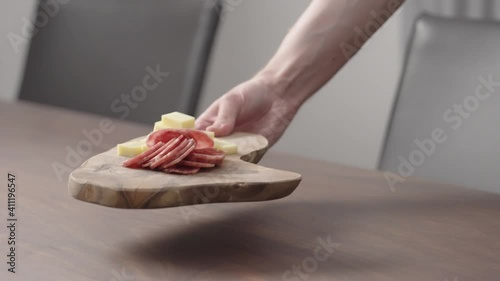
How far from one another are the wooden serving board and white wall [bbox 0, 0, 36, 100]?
227 centimetres

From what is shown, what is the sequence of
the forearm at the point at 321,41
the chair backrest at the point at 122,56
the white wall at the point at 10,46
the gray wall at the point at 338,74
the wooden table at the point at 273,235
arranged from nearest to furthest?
→ the wooden table at the point at 273,235
the forearm at the point at 321,41
the chair backrest at the point at 122,56
the gray wall at the point at 338,74
the white wall at the point at 10,46

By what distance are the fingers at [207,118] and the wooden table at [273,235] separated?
0.17 meters

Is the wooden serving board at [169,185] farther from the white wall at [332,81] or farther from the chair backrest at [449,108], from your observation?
the white wall at [332,81]

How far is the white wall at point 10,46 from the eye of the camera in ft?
10.3

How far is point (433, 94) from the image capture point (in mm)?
1608

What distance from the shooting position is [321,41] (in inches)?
57.9

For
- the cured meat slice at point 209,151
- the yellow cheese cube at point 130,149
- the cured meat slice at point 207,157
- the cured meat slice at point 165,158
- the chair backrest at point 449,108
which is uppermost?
the chair backrest at point 449,108

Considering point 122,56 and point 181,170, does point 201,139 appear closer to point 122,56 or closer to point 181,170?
point 181,170

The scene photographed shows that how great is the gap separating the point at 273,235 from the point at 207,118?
1.27 feet

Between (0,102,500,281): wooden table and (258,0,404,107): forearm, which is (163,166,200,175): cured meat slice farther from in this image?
(258,0,404,107): forearm

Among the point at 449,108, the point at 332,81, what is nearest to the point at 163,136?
the point at 449,108

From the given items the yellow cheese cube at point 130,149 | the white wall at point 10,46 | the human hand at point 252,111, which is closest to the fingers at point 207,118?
the human hand at point 252,111

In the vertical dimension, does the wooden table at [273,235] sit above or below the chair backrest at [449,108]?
below


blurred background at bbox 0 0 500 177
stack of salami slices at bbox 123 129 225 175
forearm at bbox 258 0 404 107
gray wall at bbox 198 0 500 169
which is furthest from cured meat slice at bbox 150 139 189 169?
gray wall at bbox 198 0 500 169
